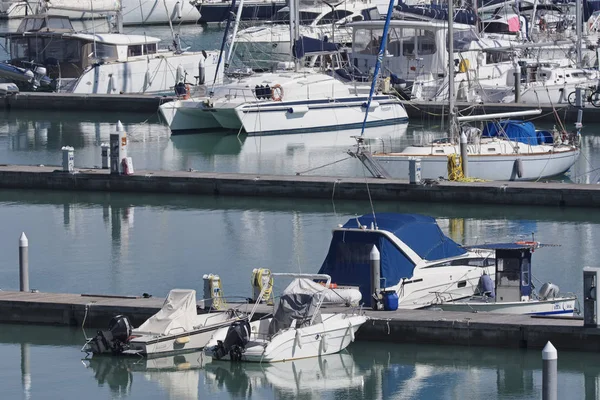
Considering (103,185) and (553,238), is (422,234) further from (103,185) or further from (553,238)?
(103,185)

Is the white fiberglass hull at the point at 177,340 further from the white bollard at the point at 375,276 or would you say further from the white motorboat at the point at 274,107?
the white motorboat at the point at 274,107

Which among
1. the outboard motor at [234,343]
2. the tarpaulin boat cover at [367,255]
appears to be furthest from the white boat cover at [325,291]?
the outboard motor at [234,343]

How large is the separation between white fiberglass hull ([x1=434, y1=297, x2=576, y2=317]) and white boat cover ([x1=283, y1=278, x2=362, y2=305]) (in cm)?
194

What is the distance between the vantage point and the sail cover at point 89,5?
2641 inches

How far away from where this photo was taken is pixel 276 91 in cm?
4988

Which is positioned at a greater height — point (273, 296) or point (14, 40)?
point (14, 40)

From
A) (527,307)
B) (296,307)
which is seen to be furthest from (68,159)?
(527,307)

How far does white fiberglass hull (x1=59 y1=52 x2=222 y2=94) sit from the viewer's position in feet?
194

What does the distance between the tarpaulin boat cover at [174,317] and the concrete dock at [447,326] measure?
0.90m

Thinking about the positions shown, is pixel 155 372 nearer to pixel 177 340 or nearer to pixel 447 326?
pixel 177 340

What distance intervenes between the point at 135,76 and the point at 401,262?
36727 mm

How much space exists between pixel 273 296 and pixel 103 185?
1470 centimetres

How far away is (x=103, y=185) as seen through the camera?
130ft

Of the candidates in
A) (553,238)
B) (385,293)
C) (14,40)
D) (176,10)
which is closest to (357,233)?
(385,293)
